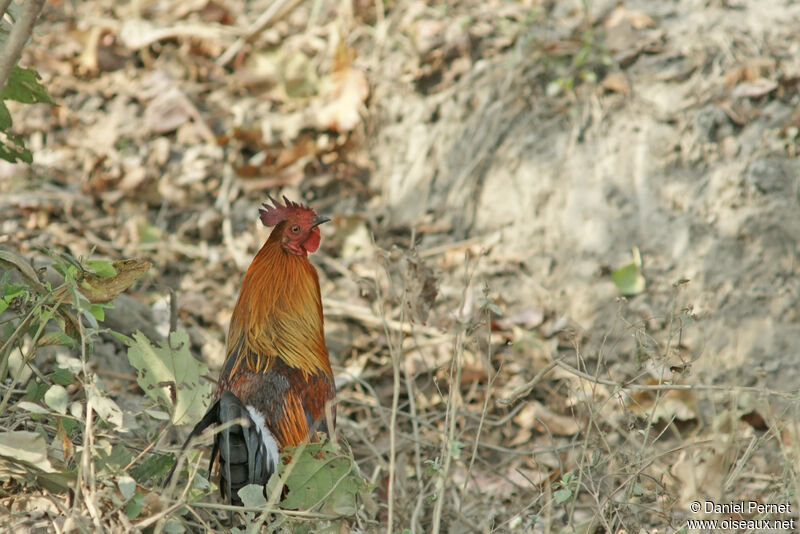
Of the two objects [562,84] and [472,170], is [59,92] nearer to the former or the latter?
[472,170]

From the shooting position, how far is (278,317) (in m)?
3.19

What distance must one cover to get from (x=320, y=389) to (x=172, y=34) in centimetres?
391

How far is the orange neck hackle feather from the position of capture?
10.1 ft

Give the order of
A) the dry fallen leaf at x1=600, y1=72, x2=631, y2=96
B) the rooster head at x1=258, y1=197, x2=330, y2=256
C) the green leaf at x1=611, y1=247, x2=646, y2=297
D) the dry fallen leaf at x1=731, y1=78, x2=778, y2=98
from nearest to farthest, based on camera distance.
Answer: the rooster head at x1=258, y1=197, x2=330, y2=256
the green leaf at x1=611, y1=247, x2=646, y2=297
the dry fallen leaf at x1=731, y1=78, x2=778, y2=98
the dry fallen leaf at x1=600, y1=72, x2=631, y2=96

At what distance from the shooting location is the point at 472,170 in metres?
4.94

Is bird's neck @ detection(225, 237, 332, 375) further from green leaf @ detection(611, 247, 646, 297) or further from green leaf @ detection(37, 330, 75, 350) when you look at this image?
green leaf @ detection(611, 247, 646, 297)

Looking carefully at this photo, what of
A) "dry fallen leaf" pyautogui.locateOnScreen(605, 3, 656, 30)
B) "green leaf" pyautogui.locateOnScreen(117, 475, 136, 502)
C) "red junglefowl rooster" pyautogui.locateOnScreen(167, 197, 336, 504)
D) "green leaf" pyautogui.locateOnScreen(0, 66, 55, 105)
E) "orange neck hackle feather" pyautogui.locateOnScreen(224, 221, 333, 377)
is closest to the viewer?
"green leaf" pyautogui.locateOnScreen(117, 475, 136, 502)

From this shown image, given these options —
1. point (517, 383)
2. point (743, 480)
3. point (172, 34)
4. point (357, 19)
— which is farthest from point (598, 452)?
point (172, 34)

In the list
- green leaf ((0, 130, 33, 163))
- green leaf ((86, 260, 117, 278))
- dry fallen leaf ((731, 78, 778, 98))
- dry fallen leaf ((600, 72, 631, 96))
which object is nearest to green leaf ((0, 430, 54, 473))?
green leaf ((86, 260, 117, 278))

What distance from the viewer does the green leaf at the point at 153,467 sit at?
2.58 metres

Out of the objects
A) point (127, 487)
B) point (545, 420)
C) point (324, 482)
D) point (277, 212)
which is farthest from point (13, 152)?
point (545, 420)

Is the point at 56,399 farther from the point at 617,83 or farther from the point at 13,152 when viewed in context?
the point at 617,83

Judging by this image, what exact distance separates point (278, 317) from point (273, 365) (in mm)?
224

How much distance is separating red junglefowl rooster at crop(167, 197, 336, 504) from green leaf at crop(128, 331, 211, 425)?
137 mm
